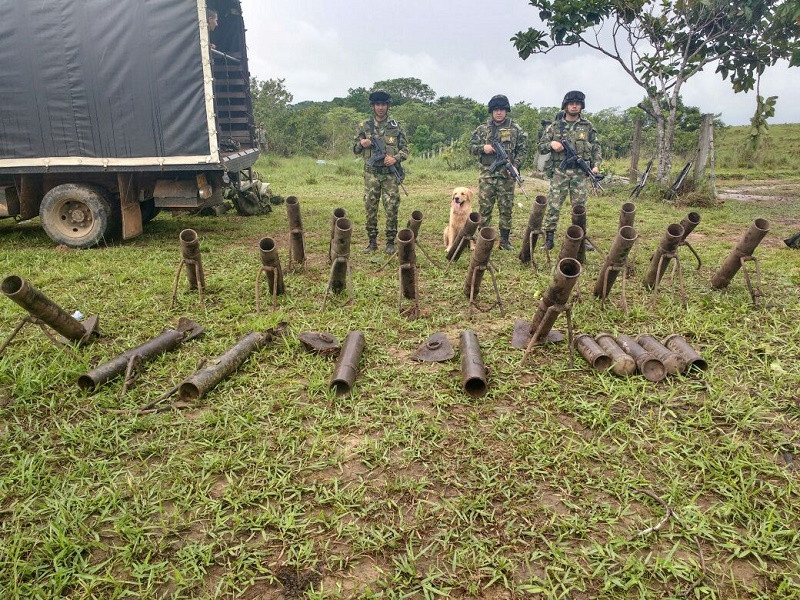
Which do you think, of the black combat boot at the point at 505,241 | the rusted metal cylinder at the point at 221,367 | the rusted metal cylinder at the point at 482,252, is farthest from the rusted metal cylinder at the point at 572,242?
the black combat boot at the point at 505,241

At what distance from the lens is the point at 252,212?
10.1 metres

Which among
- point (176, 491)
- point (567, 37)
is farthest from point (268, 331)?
point (567, 37)

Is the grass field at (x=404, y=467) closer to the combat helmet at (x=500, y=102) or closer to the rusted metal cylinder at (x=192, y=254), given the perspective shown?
the rusted metal cylinder at (x=192, y=254)

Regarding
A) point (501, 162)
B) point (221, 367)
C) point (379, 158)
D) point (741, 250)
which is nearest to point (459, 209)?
point (501, 162)

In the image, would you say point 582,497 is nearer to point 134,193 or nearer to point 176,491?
point 176,491

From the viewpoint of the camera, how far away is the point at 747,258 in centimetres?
467

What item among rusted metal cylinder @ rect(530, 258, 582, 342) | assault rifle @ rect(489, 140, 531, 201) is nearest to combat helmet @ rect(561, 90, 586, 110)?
assault rifle @ rect(489, 140, 531, 201)

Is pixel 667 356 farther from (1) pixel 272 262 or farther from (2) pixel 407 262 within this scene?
(1) pixel 272 262

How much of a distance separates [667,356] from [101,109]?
7045 mm

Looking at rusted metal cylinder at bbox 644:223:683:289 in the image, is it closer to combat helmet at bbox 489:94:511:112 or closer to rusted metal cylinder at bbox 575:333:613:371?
rusted metal cylinder at bbox 575:333:613:371

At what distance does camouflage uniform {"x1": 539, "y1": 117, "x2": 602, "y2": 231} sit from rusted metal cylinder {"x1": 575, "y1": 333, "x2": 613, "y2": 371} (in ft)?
10.8

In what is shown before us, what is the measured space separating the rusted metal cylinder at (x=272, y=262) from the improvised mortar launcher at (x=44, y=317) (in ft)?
4.80

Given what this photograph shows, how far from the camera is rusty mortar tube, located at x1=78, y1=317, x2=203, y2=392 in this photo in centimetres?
336

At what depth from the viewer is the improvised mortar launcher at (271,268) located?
454cm
